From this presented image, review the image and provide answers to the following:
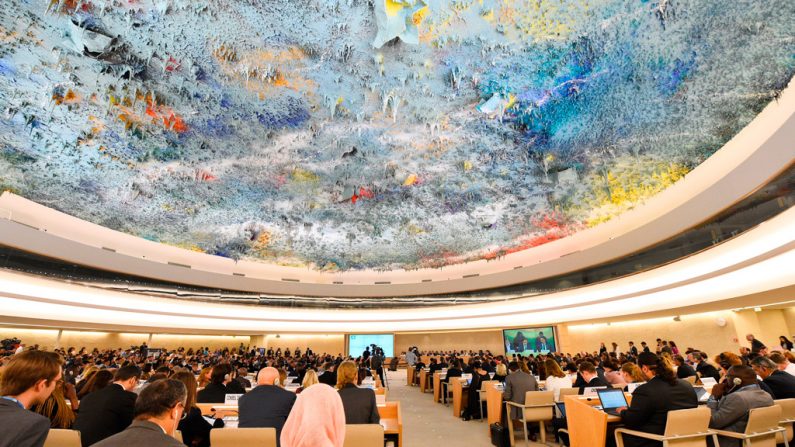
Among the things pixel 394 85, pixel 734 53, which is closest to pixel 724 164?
pixel 734 53

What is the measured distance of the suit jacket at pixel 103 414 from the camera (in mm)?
3104

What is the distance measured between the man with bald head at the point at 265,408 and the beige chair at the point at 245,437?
45 centimetres

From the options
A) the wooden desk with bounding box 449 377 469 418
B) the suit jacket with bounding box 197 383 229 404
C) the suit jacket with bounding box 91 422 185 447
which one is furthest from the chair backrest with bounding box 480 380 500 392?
the suit jacket with bounding box 91 422 185 447

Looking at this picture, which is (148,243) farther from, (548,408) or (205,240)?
(548,408)

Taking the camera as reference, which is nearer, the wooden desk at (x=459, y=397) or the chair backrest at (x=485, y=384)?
the chair backrest at (x=485, y=384)

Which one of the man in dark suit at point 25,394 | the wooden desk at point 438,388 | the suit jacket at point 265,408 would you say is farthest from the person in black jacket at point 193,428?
the wooden desk at point 438,388

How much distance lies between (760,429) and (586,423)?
4.81 ft

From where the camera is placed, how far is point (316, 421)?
7.52ft

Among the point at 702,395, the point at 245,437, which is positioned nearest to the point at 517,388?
the point at 702,395

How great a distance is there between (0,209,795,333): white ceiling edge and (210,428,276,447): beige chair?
8.19 m

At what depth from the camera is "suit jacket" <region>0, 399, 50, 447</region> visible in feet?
5.34

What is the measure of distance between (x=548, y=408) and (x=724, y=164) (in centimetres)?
635

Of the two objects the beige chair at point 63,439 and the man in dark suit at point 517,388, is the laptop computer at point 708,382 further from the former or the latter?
the beige chair at point 63,439

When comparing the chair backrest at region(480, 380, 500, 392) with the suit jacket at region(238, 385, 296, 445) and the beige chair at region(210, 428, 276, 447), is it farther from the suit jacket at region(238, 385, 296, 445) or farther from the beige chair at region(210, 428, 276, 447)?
the beige chair at region(210, 428, 276, 447)
